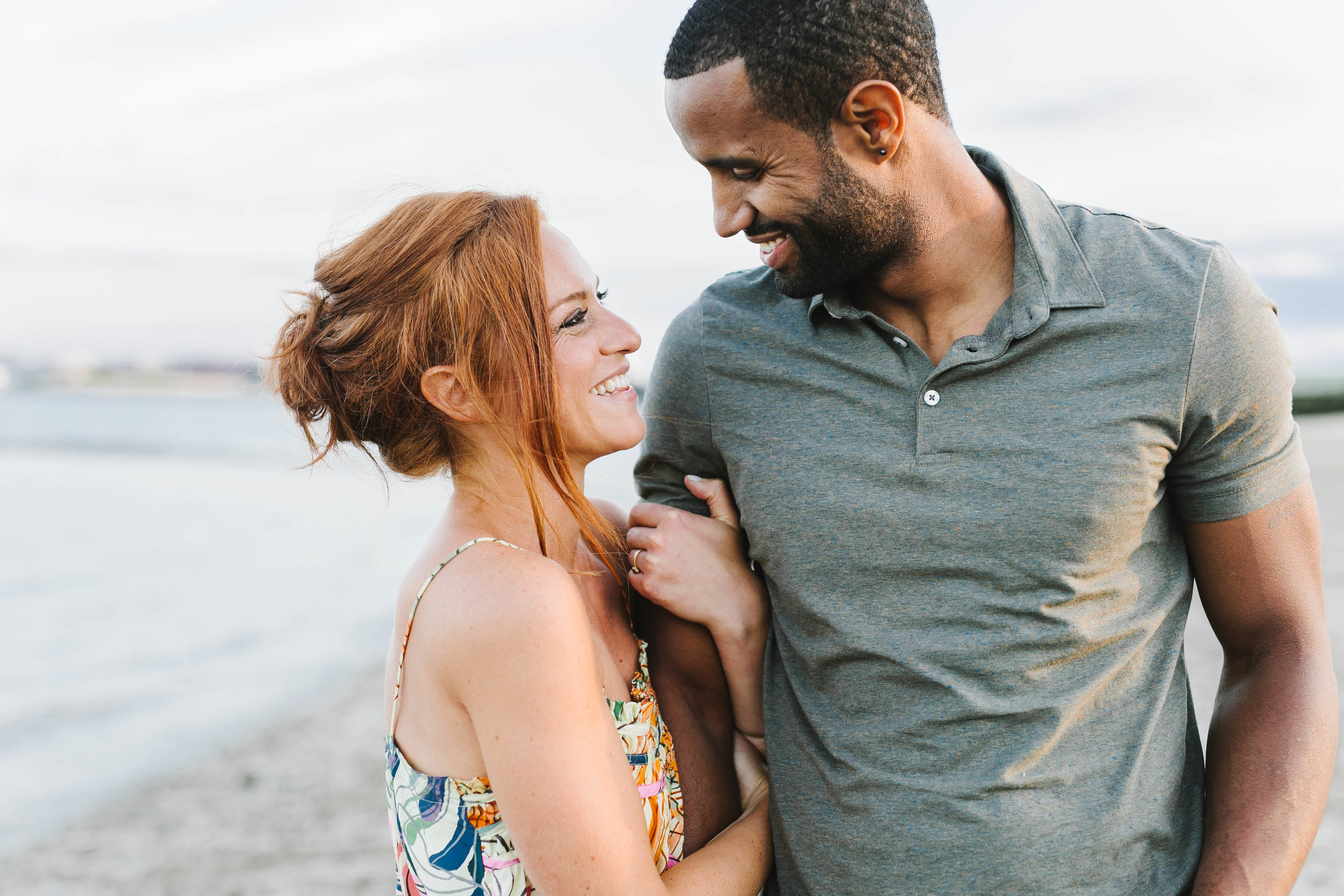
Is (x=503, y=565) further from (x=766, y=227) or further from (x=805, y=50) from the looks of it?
(x=805, y=50)

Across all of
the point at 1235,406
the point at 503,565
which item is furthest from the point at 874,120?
the point at 503,565

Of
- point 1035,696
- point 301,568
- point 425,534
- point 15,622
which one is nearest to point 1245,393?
point 1035,696

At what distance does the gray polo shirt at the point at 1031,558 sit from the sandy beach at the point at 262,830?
277cm

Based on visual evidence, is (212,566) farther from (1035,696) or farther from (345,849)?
(1035,696)

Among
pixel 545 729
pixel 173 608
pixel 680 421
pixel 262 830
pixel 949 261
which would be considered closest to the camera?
pixel 545 729

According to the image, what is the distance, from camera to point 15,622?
780 cm

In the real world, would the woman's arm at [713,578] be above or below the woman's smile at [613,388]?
below

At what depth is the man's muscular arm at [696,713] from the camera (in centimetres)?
190

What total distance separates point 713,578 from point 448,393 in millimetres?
602

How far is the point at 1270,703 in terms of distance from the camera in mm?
1676

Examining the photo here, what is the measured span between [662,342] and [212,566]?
9116 mm

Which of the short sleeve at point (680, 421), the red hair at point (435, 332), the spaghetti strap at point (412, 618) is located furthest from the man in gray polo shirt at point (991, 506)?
the spaghetti strap at point (412, 618)

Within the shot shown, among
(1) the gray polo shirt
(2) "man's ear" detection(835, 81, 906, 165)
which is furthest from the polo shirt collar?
(2) "man's ear" detection(835, 81, 906, 165)

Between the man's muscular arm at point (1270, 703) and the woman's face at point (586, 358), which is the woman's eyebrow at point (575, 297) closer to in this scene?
the woman's face at point (586, 358)
